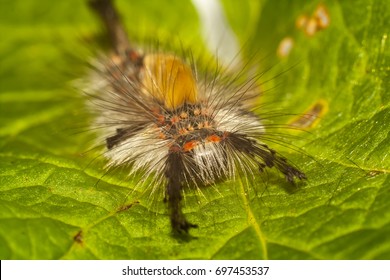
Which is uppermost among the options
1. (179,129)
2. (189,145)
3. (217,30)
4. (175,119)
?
(217,30)

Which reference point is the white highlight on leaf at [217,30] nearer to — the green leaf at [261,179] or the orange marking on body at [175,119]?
the green leaf at [261,179]

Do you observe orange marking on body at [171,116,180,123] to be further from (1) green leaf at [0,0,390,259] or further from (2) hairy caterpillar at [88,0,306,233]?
(1) green leaf at [0,0,390,259]

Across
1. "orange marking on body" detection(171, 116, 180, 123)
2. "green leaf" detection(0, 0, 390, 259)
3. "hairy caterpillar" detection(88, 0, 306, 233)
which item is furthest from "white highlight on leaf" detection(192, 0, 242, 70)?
"orange marking on body" detection(171, 116, 180, 123)

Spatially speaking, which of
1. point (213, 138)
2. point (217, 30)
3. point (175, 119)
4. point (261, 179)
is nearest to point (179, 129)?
point (175, 119)

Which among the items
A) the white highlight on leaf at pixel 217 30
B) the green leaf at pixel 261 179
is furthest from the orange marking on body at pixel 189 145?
the white highlight on leaf at pixel 217 30

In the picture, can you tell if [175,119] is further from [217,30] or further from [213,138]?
[217,30]
